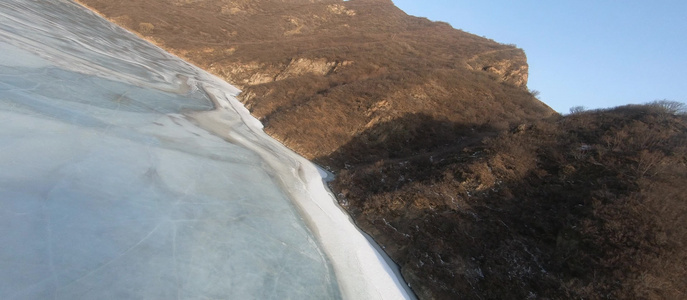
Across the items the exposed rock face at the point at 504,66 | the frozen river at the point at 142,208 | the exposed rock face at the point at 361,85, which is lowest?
the frozen river at the point at 142,208

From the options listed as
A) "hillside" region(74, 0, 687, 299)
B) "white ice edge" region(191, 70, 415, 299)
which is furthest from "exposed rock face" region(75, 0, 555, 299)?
"white ice edge" region(191, 70, 415, 299)

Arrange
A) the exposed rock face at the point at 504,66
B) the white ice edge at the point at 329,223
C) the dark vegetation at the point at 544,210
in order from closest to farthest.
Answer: the dark vegetation at the point at 544,210 → the white ice edge at the point at 329,223 → the exposed rock face at the point at 504,66

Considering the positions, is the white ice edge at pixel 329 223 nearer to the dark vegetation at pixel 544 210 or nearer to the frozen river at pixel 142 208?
the frozen river at pixel 142 208

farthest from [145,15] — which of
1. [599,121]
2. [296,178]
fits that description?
[599,121]

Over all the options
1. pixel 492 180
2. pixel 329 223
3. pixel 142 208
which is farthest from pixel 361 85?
pixel 142 208

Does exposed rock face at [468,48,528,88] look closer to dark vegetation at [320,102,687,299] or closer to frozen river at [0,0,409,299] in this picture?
dark vegetation at [320,102,687,299]

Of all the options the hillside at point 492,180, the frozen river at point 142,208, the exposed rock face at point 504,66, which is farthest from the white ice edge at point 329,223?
the exposed rock face at point 504,66

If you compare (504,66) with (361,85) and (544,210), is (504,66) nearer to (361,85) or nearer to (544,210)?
(361,85)
